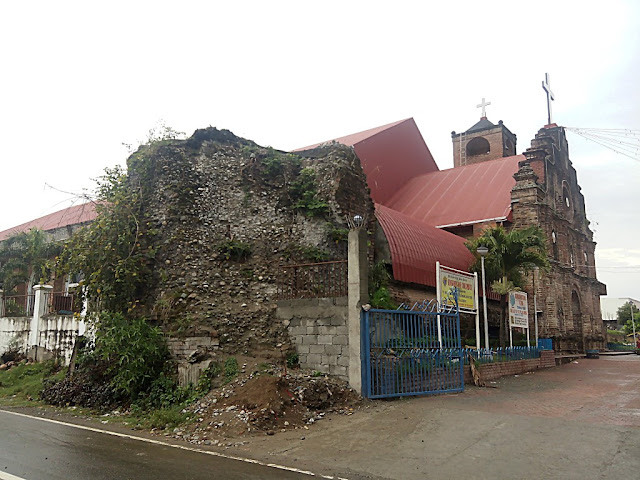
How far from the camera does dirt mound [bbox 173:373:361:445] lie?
8.34 metres

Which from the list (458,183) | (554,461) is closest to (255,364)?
(554,461)

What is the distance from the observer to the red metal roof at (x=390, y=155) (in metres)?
27.3

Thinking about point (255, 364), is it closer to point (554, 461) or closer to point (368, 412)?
point (368, 412)

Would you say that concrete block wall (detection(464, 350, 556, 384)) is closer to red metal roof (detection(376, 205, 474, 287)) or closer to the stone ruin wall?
red metal roof (detection(376, 205, 474, 287))

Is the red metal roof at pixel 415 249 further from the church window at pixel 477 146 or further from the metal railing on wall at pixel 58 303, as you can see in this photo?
the church window at pixel 477 146

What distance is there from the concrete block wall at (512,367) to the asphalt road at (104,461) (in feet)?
26.4

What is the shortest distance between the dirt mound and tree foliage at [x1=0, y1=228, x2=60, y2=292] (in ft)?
47.7

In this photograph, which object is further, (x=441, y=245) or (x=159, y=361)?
(x=441, y=245)

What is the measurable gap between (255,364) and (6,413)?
531cm

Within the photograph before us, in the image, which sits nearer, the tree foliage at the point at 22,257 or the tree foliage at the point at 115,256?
the tree foliage at the point at 115,256

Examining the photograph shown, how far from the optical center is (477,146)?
37656mm

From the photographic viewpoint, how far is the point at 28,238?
2245cm

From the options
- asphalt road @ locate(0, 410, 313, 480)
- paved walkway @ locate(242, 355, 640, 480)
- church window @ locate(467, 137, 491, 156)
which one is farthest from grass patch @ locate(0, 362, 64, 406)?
church window @ locate(467, 137, 491, 156)

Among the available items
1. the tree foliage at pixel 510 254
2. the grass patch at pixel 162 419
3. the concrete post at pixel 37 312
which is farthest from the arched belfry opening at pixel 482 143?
the grass patch at pixel 162 419
